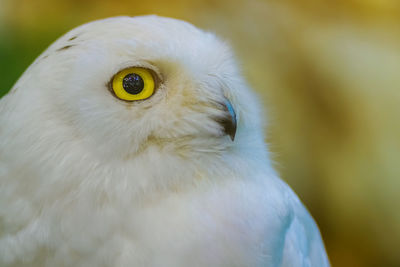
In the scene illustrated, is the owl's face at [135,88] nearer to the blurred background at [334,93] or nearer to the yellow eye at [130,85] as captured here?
the yellow eye at [130,85]

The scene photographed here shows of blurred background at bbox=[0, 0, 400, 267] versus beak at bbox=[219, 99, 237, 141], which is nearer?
beak at bbox=[219, 99, 237, 141]

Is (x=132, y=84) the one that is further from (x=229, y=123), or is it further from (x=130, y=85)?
A: (x=229, y=123)

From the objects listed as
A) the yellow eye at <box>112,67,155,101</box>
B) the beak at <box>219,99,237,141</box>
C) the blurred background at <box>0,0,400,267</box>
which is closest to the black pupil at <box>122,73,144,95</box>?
the yellow eye at <box>112,67,155,101</box>

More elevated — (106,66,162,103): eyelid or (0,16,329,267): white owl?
(106,66,162,103): eyelid

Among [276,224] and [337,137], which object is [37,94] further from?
[337,137]

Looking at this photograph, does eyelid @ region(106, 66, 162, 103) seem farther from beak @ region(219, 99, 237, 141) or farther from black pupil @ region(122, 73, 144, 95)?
beak @ region(219, 99, 237, 141)

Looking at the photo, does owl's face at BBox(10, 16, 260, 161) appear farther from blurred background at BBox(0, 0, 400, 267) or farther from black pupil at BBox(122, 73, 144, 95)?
blurred background at BBox(0, 0, 400, 267)
